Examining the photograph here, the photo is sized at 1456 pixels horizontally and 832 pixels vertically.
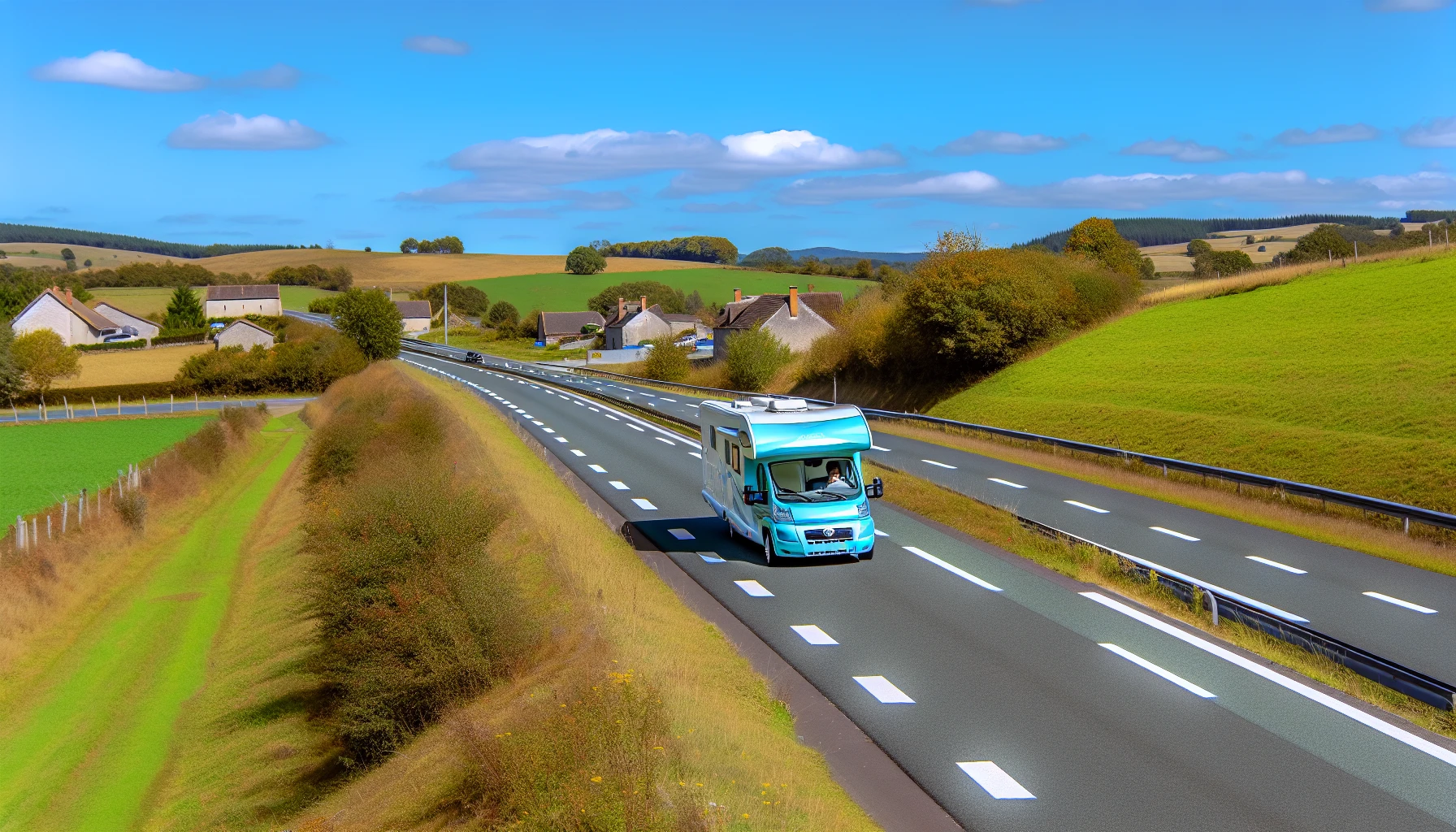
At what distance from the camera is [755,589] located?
16.4 m

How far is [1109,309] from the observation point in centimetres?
5962

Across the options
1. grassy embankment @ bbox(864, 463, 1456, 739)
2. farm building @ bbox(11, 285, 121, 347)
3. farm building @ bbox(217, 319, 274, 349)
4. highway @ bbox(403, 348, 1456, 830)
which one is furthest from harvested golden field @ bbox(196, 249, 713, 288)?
highway @ bbox(403, 348, 1456, 830)

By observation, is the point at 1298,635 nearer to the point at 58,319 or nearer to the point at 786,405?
the point at 786,405

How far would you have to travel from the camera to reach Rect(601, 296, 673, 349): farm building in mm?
123688

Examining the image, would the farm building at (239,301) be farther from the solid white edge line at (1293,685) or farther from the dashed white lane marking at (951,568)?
the solid white edge line at (1293,685)

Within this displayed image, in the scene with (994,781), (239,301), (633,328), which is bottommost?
(994,781)

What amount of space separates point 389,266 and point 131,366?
100 meters

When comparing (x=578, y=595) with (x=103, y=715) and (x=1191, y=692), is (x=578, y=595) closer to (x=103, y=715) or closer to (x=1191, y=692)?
(x=1191, y=692)

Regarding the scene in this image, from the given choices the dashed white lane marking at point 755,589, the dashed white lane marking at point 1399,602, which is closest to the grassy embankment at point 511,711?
the dashed white lane marking at point 755,589

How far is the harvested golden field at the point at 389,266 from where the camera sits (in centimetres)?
17750

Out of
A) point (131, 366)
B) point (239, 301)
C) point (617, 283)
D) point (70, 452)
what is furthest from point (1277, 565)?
point (617, 283)

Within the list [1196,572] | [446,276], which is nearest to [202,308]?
[446,276]

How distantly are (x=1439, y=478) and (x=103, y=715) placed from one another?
25.7 metres

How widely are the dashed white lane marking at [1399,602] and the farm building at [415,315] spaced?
144448mm
